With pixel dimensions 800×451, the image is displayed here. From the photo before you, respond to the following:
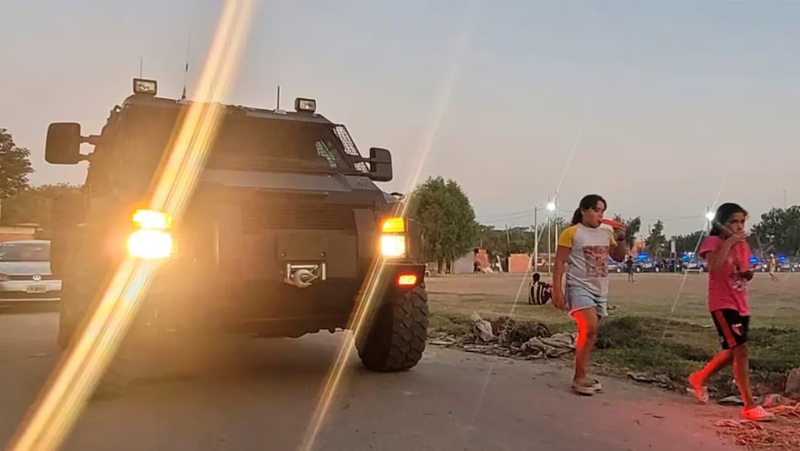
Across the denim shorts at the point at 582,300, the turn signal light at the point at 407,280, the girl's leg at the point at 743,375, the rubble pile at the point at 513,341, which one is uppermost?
the turn signal light at the point at 407,280

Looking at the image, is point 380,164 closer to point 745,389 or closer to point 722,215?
point 722,215

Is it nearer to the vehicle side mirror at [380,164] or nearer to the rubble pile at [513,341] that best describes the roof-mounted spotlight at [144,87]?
the vehicle side mirror at [380,164]

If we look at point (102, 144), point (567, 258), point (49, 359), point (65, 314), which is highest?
point (102, 144)

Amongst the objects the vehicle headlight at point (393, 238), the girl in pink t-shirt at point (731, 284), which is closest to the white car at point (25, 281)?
the vehicle headlight at point (393, 238)

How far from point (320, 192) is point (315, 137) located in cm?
137

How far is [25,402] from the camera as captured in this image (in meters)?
5.39

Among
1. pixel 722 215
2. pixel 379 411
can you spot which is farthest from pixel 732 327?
pixel 379 411

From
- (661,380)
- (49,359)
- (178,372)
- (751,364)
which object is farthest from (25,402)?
(751,364)

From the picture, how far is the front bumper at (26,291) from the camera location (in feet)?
44.1

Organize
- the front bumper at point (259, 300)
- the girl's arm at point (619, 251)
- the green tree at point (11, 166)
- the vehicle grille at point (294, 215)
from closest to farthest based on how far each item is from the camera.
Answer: the front bumper at point (259, 300), the vehicle grille at point (294, 215), the girl's arm at point (619, 251), the green tree at point (11, 166)

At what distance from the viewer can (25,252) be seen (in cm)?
1434

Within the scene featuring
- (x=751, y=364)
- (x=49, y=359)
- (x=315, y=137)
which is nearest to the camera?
(x=751, y=364)

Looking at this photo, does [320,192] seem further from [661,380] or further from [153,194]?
[661,380]

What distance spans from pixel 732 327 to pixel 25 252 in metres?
13.5
